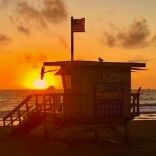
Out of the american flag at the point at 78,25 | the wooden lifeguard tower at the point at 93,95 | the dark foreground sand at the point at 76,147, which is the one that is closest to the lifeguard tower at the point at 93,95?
the wooden lifeguard tower at the point at 93,95

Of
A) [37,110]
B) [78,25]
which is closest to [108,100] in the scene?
[37,110]

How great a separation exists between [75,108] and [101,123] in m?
1.63

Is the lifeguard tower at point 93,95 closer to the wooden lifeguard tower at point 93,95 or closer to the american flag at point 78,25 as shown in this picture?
the wooden lifeguard tower at point 93,95

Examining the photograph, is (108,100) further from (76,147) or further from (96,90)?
(76,147)

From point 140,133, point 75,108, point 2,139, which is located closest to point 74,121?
point 75,108

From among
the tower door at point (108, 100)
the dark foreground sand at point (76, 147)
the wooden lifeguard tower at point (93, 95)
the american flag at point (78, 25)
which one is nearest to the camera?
the dark foreground sand at point (76, 147)

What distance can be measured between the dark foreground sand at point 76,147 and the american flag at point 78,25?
5.82 metres

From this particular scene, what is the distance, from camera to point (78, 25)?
2850 cm

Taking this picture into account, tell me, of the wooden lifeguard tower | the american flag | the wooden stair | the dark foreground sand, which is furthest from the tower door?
the american flag

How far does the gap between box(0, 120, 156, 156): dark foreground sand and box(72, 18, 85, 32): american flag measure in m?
5.82

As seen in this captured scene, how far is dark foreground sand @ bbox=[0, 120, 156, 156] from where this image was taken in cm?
2428

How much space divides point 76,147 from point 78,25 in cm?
655

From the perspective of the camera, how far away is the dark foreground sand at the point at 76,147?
79.7 feet

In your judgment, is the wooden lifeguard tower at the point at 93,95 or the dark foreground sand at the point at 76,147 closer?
the dark foreground sand at the point at 76,147
